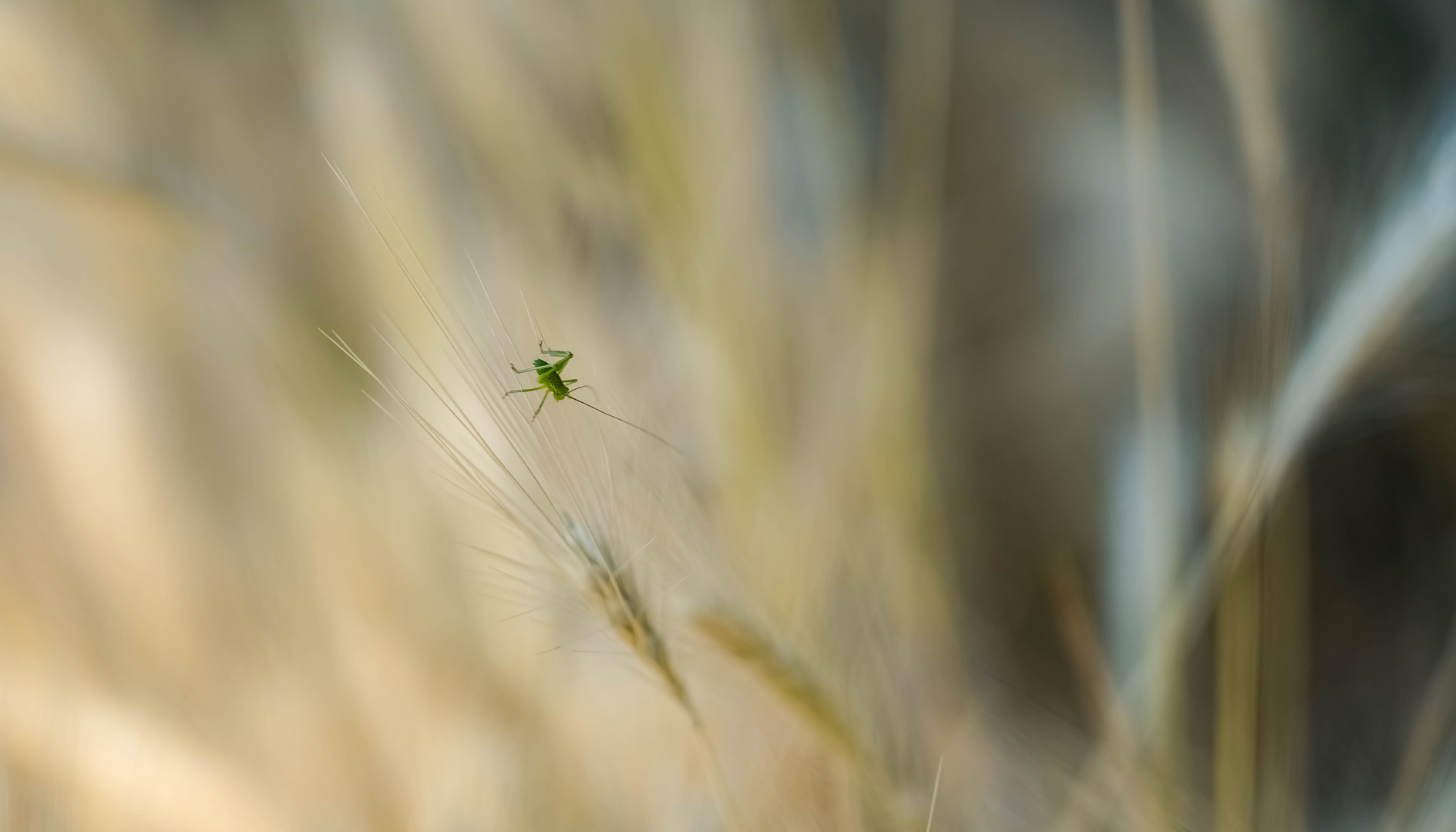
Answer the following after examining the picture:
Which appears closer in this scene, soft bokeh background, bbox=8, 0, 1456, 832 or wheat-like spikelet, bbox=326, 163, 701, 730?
wheat-like spikelet, bbox=326, 163, 701, 730

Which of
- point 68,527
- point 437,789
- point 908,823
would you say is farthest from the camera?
point 68,527

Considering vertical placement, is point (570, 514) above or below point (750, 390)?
below

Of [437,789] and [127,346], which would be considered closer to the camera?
[437,789]

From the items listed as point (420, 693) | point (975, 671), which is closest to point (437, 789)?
point (420, 693)

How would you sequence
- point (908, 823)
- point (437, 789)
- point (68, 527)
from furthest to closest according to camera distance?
point (68, 527)
point (437, 789)
point (908, 823)

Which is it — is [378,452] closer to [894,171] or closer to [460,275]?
[460,275]

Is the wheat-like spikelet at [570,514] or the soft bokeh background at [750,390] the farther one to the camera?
the soft bokeh background at [750,390]

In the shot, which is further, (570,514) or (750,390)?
(750,390)

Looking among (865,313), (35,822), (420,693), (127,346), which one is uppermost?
(865,313)
